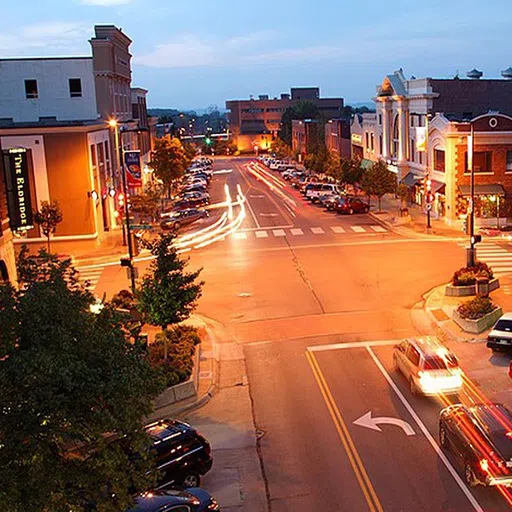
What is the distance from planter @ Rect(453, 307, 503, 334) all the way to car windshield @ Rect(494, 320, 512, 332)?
61.5 inches

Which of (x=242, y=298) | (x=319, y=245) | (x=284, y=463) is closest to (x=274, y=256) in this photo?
(x=319, y=245)

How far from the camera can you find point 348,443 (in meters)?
16.9

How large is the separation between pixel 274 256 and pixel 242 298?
29.5 ft

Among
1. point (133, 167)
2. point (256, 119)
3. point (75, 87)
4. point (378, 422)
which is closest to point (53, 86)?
point (75, 87)

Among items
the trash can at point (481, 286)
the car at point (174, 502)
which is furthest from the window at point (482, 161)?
the car at point (174, 502)

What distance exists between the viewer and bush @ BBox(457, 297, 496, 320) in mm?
25188

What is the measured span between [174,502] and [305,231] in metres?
36.6

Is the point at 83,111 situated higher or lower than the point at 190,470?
higher

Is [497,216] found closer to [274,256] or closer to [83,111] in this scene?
[274,256]

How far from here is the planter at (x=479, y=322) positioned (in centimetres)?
2477

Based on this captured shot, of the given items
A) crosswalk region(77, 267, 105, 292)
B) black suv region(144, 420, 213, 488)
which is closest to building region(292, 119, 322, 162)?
crosswalk region(77, 267, 105, 292)

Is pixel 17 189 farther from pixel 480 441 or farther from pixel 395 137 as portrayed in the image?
pixel 395 137

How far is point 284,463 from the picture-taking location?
1617 cm

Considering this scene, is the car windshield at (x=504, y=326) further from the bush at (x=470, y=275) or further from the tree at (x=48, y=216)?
the tree at (x=48, y=216)
